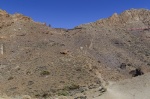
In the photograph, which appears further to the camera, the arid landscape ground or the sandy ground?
the arid landscape ground

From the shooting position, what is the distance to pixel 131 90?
36.5 m

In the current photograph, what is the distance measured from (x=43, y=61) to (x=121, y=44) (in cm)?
2311

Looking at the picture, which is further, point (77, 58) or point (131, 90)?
point (77, 58)

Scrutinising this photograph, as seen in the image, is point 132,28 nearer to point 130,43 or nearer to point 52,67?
point 130,43

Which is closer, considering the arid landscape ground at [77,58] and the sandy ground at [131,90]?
the sandy ground at [131,90]

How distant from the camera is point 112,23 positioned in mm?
81688

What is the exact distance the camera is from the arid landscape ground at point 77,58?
1662 inches

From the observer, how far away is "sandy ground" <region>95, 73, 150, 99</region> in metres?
34.6

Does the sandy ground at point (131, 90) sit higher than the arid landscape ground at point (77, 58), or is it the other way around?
the arid landscape ground at point (77, 58)

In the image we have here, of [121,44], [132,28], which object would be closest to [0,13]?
[121,44]

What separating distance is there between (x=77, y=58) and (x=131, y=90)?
16.8 meters

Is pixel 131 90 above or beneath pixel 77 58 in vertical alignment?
beneath

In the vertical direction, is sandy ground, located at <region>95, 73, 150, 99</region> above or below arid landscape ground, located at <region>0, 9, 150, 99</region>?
below

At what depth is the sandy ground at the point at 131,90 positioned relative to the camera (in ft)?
114
